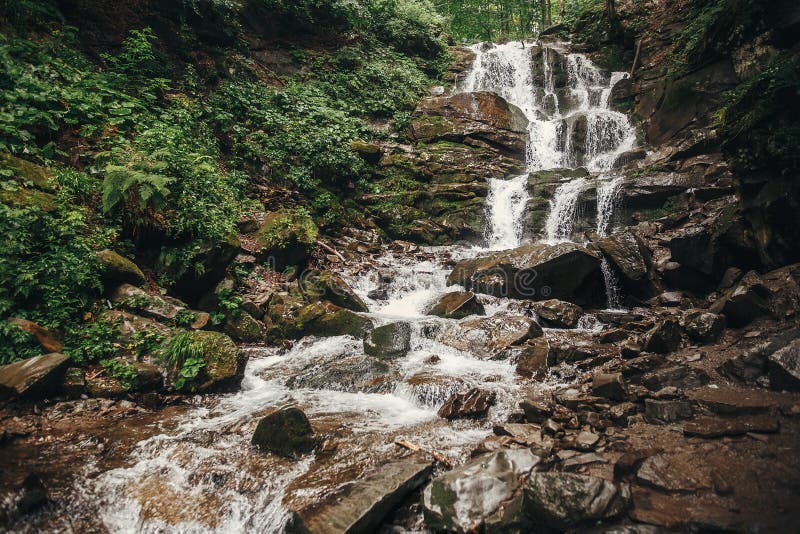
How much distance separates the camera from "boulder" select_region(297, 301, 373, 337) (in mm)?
8102

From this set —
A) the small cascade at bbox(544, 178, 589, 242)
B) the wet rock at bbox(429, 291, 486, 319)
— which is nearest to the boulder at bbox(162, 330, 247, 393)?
the wet rock at bbox(429, 291, 486, 319)

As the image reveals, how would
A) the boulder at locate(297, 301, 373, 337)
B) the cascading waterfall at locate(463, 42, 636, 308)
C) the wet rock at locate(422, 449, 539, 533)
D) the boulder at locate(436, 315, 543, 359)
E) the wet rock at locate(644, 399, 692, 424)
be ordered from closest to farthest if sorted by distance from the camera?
the wet rock at locate(422, 449, 539, 533) < the wet rock at locate(644, 399, 692, 424) < the boulder at locate(436, 315, 543, 359) < the boulder at locate(297, 301, 373, 337) < the cascading waterfall at locate(463, 42, 636, 308)

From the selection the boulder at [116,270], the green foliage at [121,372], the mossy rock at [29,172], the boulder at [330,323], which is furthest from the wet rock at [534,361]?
the mossy rock at [29,172]

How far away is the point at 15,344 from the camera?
184 inches

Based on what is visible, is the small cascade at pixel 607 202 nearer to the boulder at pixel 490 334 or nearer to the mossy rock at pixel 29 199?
the boulder at pixel 490 334

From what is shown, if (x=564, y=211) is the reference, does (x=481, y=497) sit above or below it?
below

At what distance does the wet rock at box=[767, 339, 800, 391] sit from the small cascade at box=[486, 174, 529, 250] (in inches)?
371

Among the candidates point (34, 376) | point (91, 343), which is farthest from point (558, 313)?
point (34, 376)

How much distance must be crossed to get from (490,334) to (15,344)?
24.0ft

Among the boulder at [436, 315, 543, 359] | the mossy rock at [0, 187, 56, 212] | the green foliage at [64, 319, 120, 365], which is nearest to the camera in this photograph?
the green foliage at [64, 319, 120, 365]

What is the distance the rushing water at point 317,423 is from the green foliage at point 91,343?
1.54 metres

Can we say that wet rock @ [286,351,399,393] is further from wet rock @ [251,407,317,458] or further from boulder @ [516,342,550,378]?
boulder @ [516,342,550,378]

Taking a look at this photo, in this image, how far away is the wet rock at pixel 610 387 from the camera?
458 cm

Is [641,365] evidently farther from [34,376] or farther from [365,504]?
[34,376]
